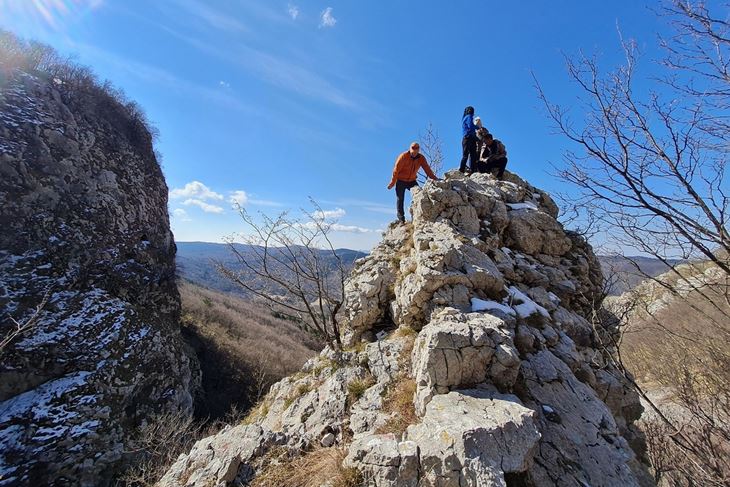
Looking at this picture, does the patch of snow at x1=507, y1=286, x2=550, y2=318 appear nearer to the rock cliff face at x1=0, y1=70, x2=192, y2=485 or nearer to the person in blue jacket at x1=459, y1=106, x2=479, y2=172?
the person in blue jacket at x1=459, y1=106, x2=479, y2=172

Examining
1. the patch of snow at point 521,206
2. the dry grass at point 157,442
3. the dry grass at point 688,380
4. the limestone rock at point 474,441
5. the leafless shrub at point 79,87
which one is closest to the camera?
the limestone rock at point 474,441

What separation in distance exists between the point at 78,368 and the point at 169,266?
1293 cm

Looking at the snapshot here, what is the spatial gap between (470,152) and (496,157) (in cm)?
104

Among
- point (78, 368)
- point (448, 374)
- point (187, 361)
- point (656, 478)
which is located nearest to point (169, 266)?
point (187, 361)

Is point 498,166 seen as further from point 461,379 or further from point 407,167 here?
point 461,379

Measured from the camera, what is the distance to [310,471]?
425cm

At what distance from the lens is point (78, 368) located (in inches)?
A: 715

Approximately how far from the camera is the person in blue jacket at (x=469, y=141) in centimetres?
1056

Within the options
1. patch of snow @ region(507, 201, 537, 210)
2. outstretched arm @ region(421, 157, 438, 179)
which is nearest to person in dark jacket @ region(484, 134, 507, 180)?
patch of snow @ region(507, 201, 537, 210)

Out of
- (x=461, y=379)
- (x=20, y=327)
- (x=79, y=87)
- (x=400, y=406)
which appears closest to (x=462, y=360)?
(x=461, y=379)

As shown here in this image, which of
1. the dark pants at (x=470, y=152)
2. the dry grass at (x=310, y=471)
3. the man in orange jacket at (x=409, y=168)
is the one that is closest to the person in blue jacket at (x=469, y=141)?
the dark pants at (x=470, y=152)

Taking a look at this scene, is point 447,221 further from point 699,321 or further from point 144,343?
point 144,343

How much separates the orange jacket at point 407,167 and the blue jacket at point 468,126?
85.0 inches

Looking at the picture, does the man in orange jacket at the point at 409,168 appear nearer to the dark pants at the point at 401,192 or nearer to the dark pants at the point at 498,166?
the dark pants at the point at 401,192
